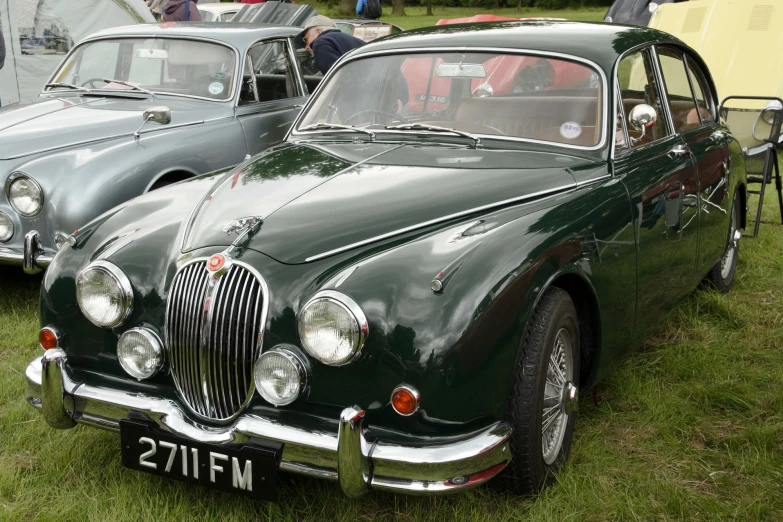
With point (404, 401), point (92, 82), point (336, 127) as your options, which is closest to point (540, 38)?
point (336, 127)

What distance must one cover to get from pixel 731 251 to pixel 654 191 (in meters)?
1.97

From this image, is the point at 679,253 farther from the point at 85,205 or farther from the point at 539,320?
the point at 85,205

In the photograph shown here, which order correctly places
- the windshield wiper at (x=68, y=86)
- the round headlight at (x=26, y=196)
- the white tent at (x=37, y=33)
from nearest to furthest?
1. the round headlight at (x=26, y=196)
2. the windshield wiper at (x=68, y=86)
3. the white tent at (x=37, y=33)

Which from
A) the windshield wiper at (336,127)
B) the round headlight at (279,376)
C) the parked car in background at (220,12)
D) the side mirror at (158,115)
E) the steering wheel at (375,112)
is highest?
the steering wheel at (375,112)

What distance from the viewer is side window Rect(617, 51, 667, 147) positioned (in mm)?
3762

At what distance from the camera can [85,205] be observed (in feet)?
15.6

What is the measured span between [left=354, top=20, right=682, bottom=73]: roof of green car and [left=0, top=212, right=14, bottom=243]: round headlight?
2.18 metres

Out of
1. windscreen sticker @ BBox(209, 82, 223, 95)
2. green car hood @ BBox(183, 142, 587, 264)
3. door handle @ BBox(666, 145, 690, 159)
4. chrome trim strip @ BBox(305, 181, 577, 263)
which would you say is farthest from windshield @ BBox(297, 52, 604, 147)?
windscreen sticker @ BBox(209, 82, 223, 95)

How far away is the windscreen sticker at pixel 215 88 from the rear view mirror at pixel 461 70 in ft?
8.17

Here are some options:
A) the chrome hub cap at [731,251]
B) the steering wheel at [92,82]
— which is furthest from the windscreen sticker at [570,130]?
the steering wheel at [92,82]

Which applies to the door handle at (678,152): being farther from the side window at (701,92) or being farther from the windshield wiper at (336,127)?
the windshield wiper at (336,127)

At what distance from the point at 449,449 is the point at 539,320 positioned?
0.59m

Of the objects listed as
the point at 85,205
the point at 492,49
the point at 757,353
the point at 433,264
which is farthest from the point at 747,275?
the point at 85,205

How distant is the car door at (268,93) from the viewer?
5984mm
